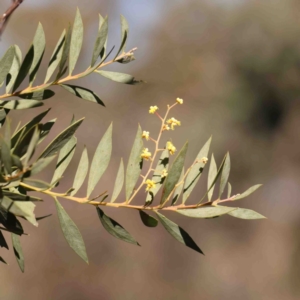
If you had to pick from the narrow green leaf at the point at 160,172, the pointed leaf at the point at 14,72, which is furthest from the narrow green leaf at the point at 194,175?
the pointed leaf at the point at 14,72

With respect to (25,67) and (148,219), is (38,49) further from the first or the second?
(148,219)

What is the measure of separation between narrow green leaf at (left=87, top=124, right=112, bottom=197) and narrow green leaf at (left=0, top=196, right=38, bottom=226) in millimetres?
68

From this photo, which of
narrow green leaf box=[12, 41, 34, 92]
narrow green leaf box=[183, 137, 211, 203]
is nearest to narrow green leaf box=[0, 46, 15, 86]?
narrow green leaf box=[12, 41, 34, 92]

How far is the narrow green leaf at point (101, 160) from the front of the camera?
0.85ft

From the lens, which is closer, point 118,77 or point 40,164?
point 40,164

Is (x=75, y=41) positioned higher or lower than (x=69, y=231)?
higher

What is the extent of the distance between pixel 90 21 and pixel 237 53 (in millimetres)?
598

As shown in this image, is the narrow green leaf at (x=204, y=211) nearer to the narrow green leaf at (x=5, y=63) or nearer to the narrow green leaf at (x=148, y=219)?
the narrow green leaf at (x=148, y=219)

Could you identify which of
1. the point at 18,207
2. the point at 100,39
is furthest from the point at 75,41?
the point at 18,207

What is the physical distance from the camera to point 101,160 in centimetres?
26

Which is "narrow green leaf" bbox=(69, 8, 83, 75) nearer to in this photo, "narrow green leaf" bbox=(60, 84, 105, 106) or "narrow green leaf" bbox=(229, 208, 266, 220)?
"narrow green leaf" bbox=(60, 84, 105, 106)

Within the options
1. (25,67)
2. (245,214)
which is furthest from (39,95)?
(245,214)

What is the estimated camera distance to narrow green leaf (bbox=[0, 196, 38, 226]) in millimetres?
183

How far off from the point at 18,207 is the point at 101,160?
82 millimetres
